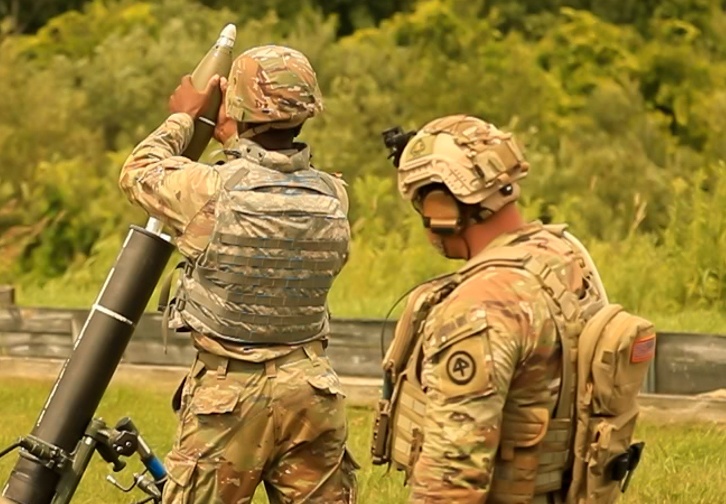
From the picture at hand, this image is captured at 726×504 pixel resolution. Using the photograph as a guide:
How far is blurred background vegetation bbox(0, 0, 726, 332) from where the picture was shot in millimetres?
12273

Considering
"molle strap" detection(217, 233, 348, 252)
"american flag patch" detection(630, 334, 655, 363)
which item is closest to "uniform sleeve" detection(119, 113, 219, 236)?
"molle strap" detection(217, 233, 348, 252)

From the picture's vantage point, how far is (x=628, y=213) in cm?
1675

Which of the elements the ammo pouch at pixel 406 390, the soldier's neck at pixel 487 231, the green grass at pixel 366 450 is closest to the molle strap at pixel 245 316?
the ammo pouch at pixel 406 390

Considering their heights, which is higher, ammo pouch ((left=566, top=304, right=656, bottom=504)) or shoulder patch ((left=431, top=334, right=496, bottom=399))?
shoulder patch ((left=431, top=334, right=496, bottom=399))

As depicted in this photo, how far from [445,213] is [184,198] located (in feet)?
4.30

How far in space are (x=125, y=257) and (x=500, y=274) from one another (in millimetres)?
2611

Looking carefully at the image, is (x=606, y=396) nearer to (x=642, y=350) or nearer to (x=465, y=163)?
(x=642, y=350)

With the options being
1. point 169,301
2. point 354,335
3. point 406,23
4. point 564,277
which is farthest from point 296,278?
point 406,23

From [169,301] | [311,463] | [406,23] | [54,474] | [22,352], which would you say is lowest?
[406,23]

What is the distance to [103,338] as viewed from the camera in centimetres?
617

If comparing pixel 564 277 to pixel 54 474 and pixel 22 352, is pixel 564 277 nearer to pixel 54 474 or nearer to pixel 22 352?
pixel 54 474

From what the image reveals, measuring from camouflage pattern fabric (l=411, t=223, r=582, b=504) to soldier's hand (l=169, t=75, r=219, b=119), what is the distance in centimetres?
202

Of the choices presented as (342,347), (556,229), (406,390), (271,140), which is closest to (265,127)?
(271,140)

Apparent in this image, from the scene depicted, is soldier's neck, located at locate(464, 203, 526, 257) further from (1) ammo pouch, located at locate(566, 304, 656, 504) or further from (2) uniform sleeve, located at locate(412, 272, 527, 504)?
(1) ammo pouch, located at locate(566, 304, 656, 504)
